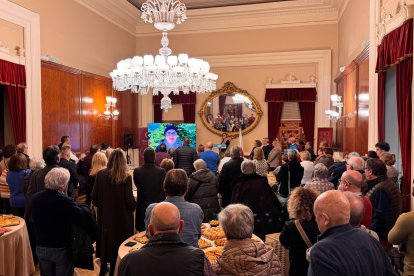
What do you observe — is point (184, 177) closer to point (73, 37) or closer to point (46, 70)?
point (46, 70)

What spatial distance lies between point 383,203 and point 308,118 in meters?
8.84

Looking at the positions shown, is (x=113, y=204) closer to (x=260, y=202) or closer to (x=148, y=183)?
(x=148, y=183)

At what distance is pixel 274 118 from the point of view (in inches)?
501

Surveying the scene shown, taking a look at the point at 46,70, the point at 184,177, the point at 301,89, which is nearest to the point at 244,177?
the point at 184,177

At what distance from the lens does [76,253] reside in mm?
3518

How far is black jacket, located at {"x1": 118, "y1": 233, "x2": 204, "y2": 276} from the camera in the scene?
1973 mm

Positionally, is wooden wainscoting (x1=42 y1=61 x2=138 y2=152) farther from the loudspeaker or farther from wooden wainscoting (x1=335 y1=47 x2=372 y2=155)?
wooden wainscoting (x1=335 y1=47 x2=372 y2=155)

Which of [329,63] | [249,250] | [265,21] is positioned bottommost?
[249,250]

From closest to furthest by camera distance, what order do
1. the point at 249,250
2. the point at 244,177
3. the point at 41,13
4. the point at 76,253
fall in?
1. the point at 249,250
2. the point at 76,253
3. the point at 244,177
4. the point at 41,13

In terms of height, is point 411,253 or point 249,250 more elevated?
point 249,250

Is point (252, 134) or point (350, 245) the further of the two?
point (252, 134)

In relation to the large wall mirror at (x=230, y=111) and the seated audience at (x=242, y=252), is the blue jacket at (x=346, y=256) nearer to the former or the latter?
the seated audience at (x=242, y=252)

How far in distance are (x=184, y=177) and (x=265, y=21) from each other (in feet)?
35.2

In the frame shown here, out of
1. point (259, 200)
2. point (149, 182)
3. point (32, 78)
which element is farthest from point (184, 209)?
point (32, 78)
